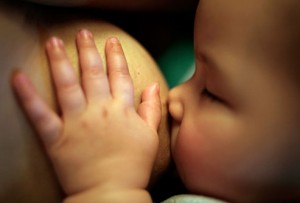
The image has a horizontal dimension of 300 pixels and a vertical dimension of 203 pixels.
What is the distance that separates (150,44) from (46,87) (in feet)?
1.02

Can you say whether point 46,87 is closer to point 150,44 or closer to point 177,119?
point 177,119

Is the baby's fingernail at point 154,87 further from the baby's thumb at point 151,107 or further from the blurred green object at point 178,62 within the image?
the blurred green object at point 178,62

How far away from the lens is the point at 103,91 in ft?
2.20

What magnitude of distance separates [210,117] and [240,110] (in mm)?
51

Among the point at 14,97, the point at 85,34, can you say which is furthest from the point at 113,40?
the point at 14,97

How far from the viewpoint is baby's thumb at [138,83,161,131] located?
2.32 ft

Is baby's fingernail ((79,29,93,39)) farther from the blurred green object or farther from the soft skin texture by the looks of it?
the blurred green object

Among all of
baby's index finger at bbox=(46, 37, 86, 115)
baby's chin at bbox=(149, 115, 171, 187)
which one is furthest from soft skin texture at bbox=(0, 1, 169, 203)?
baby's chin at bbox=(149, 115, 171, 187)

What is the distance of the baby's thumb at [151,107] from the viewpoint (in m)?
0.71

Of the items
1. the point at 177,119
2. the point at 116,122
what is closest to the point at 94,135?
the point at 116,122

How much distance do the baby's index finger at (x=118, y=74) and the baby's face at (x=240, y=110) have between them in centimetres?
10

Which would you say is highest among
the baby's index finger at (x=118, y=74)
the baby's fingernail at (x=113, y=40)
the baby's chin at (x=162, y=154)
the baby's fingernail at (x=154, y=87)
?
the baby's fingernail at (x=113, y=40)

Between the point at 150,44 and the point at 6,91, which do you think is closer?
the point at 6,91

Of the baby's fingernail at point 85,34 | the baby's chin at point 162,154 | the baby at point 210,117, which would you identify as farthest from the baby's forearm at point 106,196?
the baby's fingernail at point 85,34
